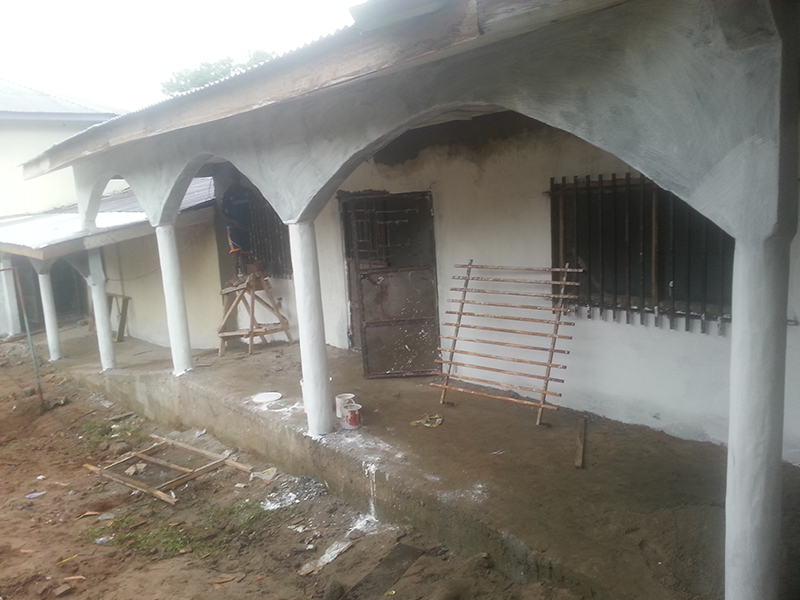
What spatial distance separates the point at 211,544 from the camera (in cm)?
503

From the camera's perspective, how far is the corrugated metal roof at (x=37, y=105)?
15.0m

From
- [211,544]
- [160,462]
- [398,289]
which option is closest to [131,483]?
[160,462]

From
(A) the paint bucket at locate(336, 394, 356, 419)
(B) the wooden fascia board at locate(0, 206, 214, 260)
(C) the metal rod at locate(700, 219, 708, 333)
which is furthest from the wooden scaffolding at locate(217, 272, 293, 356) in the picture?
(C) the metal rod at locate(700, 219, 708, 333)

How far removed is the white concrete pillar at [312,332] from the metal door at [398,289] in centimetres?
137

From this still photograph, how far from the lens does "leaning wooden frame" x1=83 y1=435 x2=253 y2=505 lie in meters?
6.08

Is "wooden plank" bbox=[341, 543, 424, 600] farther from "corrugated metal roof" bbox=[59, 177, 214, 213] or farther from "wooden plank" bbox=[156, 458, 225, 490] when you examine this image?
"corrugated metal roof" bbox=[59, 177, 214, 213]

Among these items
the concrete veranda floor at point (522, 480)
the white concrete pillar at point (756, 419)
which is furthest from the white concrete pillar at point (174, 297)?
the white concrete pillar at point (756, 419)

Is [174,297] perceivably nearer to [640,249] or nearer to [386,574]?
[386,574]

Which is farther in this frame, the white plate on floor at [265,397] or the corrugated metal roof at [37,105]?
the corrugated metal roof at [37,105]

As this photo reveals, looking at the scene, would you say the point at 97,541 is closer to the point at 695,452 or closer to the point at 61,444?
the point at 61,444

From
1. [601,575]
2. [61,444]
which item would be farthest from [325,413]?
[61,444]

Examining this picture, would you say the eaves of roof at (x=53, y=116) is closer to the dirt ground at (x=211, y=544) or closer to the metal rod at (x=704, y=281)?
the dirt ground at (x=211, y=544)

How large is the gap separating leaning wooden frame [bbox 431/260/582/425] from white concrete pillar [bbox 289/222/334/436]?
1110 millimetres

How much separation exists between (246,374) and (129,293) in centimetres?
666
